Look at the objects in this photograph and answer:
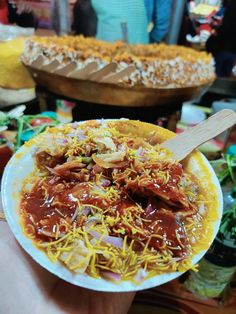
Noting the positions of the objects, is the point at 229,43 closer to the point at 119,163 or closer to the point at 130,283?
the point at 119,163

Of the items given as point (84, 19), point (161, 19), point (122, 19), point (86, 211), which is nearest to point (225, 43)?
point (161, 19)

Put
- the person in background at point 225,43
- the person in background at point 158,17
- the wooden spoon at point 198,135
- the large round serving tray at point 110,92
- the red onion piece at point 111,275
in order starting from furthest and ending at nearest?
the person in background at point 225,43, the person in background at point 158,17, the large round serving tray at point 110,92, the wooden spoon at point 198,135, the red onion piece at point 111,275

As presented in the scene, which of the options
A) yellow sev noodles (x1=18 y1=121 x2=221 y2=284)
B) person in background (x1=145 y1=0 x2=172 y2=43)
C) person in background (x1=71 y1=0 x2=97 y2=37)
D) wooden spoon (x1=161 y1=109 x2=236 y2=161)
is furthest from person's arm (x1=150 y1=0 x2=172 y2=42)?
yellow sev noodles (x1=18 y1=121 x2=221 y2=284)

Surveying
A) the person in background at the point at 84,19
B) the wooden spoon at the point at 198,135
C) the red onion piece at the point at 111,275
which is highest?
the person in background at the point at 84,19

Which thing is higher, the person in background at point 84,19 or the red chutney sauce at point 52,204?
the person in background at point 84,19

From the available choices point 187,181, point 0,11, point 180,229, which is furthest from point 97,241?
point 0,11

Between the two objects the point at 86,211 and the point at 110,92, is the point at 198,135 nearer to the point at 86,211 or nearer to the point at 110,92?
the point at 86,211

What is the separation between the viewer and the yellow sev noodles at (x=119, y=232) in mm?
533

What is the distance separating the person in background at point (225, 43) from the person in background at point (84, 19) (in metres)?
1.06

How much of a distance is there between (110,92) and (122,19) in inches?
51.2

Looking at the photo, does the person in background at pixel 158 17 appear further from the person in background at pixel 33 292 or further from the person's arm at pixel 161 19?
the person in background at pixel 33 292

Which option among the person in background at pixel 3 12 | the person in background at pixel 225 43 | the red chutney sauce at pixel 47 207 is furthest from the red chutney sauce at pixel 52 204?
the person in background at pixel 225 43

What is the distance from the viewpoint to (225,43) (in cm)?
238

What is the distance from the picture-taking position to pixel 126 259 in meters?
0.54
